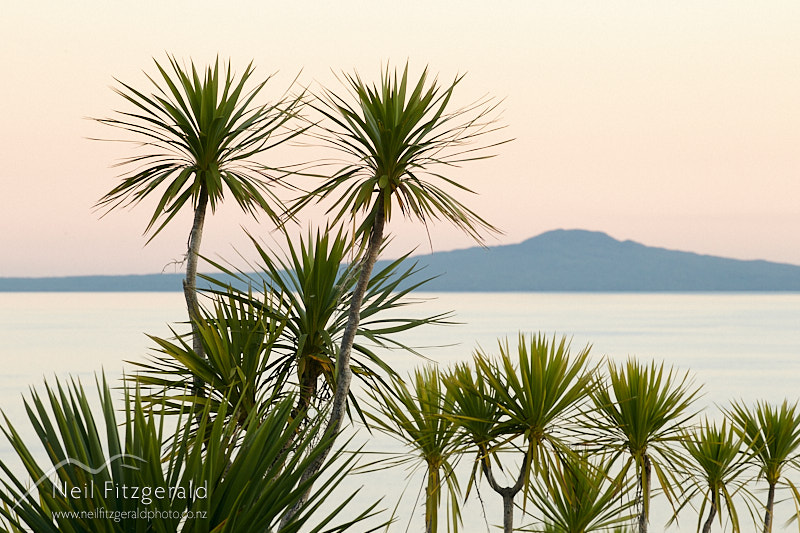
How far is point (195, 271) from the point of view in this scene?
18.8ft

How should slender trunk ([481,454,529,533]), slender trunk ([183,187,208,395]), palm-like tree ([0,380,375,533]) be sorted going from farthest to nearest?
slender trunk ([481,454,529,533]), slender trunk ([183,187,208,395]), palm-like tree ([0,380,375,533])

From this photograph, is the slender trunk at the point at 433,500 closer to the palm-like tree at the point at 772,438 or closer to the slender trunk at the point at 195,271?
the slender trunk at the point at 195,271

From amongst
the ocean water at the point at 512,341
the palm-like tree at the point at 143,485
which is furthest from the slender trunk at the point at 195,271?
the ocean water at the point at 512,341

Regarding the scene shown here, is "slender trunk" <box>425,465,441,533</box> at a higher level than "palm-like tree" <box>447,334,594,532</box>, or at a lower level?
lower

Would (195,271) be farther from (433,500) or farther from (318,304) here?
(433,500)

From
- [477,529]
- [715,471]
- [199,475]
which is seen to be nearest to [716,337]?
[477,529]

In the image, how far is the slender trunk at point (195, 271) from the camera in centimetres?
563

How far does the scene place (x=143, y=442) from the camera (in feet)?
8.64

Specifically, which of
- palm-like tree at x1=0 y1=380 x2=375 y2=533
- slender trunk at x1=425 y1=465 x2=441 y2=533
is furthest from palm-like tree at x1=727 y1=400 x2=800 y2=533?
palm-like tree at x1=0 y1=380 x2=375 y2=533

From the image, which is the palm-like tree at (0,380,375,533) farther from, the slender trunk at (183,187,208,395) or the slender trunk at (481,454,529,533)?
the slender trunk at (481,454,529,533)

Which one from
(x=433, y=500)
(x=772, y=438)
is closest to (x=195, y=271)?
(x=433, y=500)

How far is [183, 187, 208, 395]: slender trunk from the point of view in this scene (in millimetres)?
5629

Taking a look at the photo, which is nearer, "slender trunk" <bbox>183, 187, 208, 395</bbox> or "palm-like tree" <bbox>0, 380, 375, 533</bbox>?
"palm-like tree" <bbox>0, 380, 375, 533</bbox>

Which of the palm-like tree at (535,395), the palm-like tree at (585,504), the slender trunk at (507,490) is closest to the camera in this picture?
the palm-like tree at (535,395)
